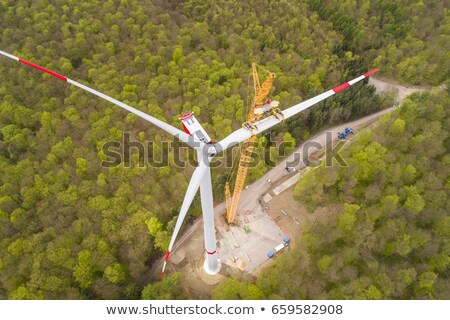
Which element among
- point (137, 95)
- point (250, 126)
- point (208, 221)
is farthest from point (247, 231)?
point (137, 95)

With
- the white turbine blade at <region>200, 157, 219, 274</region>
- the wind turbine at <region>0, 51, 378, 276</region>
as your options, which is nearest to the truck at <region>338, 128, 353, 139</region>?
the wind turbine at <region>0, 51, 378, 276</region>

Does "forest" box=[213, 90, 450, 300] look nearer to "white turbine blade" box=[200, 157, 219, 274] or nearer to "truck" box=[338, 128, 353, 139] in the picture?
"white turbine blade" box=[200, 157, 219, 274]

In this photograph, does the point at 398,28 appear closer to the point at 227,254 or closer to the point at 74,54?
the point at 227,254

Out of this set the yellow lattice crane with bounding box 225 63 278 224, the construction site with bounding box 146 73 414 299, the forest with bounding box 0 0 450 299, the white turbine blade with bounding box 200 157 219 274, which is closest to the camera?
the white turbine blade with bounding box 200 157 219 274

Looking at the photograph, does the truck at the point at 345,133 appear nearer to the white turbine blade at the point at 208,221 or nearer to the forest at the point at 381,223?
the forest at the point at 381,223

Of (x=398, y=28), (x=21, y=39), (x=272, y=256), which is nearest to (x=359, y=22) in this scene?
(x=398, y=28)
